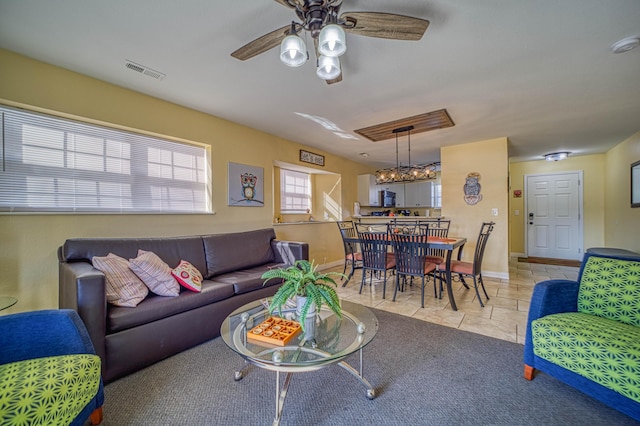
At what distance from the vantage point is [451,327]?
2.51 m

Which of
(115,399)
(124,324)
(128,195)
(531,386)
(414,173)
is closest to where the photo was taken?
(115,399)

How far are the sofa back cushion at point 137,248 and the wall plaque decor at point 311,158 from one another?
8.49 feet

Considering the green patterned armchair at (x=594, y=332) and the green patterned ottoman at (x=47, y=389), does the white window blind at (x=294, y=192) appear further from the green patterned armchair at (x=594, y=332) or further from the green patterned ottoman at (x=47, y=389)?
the green patterned armchair at (x=594, y=332)

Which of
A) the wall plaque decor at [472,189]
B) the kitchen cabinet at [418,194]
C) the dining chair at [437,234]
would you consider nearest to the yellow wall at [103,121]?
the dining chair at [437,234]

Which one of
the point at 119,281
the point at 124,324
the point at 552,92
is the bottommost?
the point at 124,324

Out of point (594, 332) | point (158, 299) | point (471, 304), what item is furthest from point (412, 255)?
point (158, 299)

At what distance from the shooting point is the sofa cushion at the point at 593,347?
1230mm

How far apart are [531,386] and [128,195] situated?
380 cm

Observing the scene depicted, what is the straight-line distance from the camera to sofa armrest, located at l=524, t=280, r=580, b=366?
1697 millimetres

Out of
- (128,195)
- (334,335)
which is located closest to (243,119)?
(128,195)

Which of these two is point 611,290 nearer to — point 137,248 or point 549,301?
point 549,301

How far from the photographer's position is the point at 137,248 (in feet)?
7.95

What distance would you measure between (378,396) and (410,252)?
1851 mm

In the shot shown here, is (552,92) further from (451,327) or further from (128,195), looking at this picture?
(128,195)
